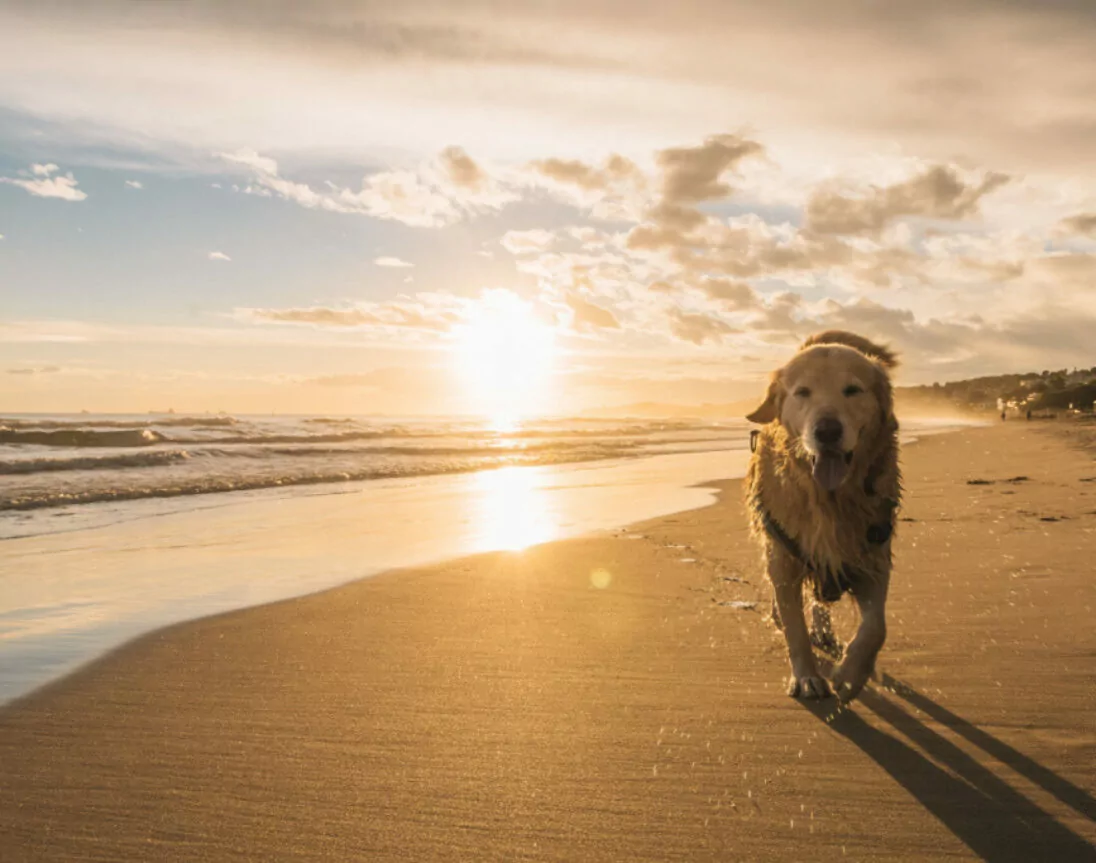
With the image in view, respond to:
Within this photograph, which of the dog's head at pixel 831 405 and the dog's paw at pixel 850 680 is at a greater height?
the dog's head at pixel 831 405

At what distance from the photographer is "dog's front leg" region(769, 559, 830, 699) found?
3.43 m

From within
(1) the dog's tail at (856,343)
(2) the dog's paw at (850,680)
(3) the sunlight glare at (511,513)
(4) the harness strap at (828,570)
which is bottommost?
(3) the sunlight glare at (511,513)

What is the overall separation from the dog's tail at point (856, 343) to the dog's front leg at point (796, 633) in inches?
49.0

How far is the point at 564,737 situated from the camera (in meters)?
3.04

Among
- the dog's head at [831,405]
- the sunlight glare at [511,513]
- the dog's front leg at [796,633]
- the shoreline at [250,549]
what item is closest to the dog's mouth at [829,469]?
the dog's head at [831,405]

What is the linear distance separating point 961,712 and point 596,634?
185 centimetres

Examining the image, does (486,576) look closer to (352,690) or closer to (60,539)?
(352,690)

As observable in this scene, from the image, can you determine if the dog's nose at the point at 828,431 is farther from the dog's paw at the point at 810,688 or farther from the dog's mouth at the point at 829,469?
the dog's paw at the point at 810,688

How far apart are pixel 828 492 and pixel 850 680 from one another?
2.80ft

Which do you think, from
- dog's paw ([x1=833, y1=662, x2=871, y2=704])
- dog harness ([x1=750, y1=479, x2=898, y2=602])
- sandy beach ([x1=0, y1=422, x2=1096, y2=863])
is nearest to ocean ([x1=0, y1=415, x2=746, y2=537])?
sandy beach ([x1=0, y1=422, x2=1096, y2=863])

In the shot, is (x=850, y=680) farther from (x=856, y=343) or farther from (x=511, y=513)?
(x=511, y=513)

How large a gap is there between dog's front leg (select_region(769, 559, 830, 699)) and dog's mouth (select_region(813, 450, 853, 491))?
471 mm

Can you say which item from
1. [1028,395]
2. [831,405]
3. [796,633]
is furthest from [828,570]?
[1028,395]

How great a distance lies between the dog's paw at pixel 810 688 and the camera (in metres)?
3.41
